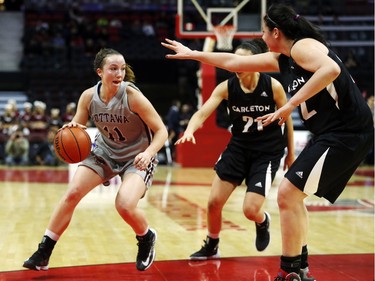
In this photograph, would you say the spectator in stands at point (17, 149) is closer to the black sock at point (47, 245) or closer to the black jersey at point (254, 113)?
the black jersey at point (254, 113)

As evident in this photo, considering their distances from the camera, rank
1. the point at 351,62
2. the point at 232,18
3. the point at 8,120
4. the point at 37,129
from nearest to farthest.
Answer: the point at 232,18 → the point at 37,129 → the point at 8,120 → the point at 351,62

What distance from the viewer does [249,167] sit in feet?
20.7

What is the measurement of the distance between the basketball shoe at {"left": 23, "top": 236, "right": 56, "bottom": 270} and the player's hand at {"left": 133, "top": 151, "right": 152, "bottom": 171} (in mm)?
935

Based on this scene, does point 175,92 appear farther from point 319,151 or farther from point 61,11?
point 319,151

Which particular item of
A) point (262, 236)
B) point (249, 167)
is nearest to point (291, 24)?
point (249, 167)

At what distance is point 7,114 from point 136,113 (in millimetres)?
13579

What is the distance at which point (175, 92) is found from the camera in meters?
25.3

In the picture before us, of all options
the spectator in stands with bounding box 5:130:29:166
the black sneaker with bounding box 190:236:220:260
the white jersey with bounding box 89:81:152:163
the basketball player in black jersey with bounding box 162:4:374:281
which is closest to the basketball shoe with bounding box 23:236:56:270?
the white jersey with bounding box 89:81:152:163

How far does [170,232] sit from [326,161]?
334 cm

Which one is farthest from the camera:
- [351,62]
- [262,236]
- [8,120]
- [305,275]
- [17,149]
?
[351,62]

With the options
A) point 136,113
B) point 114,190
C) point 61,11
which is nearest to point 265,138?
point 136,113

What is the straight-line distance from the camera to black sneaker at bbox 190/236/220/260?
20.4ft

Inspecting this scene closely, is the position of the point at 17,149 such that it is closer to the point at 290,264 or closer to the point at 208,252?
the point at 208,252

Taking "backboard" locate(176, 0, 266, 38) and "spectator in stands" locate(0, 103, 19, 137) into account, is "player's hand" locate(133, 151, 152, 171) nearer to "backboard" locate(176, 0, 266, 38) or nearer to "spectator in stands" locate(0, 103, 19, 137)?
"backboard" locate(176, 0, 266, 38)
